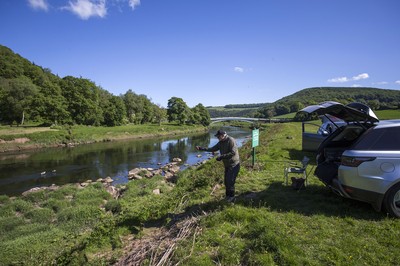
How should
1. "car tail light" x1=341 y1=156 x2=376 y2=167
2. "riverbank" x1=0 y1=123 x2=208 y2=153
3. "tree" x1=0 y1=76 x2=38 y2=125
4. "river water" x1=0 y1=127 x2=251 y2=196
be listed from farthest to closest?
"tree" x1=0 y1=76 x2=38 y2=125, "riverbank" x1=0 y1=123 x2=208 y2=153, "river water" x1=0 y1=127 x2=251 y2=196, "car tail light" x1=341 y1=156 x2=376 y2=167

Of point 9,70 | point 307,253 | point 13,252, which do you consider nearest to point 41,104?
point 9,70

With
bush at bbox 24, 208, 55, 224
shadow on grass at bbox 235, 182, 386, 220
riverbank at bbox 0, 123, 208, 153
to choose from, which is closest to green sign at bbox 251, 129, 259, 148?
shadow on grass at bbox 235, 182, 386, 220

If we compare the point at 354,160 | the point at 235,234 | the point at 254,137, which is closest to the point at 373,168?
the point at 354,160

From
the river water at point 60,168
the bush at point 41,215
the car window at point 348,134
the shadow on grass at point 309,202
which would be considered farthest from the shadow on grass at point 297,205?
the river water at point 60,168

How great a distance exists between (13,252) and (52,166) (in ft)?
66.0

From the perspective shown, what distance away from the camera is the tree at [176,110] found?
82.7 meters

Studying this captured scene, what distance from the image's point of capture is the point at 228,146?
7.03 m

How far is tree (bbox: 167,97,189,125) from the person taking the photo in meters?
82.7

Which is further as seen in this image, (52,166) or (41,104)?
(41,104)

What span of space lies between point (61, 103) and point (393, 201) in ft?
187

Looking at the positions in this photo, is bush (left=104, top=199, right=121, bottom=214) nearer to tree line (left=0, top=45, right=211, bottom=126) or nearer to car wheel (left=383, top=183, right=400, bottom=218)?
car wheel (left=383, top=183, right=400, bottom=218)

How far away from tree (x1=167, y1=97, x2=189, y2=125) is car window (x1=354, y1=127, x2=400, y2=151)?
3064 inches

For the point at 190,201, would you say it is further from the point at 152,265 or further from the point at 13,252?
the point at 13,252

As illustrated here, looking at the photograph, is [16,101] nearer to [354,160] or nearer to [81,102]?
[81,102]
